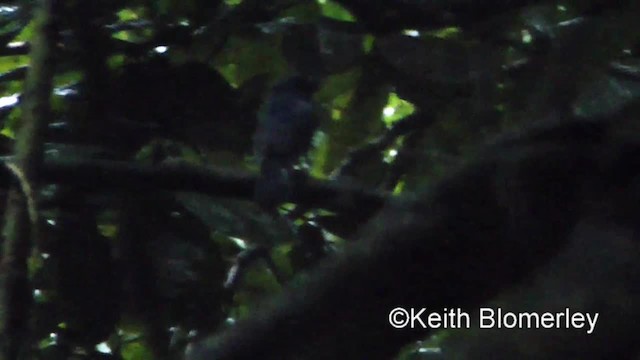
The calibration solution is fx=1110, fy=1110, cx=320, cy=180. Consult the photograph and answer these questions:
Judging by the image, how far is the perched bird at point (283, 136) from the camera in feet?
5.09

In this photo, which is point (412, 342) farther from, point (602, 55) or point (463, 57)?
point (463, 57)

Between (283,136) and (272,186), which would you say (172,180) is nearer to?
(272,186)

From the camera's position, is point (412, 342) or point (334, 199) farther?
point (334, 199)

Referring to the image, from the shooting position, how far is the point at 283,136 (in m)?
2.22

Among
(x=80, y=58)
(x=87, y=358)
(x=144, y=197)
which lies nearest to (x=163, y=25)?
(x=80, y=58)

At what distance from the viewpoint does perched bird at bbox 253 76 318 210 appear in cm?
155

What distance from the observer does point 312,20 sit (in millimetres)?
1307

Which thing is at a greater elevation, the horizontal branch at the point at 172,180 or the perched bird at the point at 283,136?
the horizontal branch at the point at 172,180

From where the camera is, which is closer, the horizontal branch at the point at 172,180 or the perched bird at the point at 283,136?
the horizontal branch at the point at 172,180

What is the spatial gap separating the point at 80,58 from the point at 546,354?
100 centimetres

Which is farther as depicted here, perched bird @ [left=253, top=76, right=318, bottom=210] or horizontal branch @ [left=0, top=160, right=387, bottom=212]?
perched bird @ [left=253, top=76, right=318, bottom=210]

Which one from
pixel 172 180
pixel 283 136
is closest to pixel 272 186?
pixel 172 180

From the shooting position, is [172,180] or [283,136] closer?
[172,180]

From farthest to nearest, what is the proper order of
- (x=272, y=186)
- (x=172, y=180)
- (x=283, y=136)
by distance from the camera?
1. (x=283, y=136)
2. (x=272, y=186)
3. (x=172, y=180)
